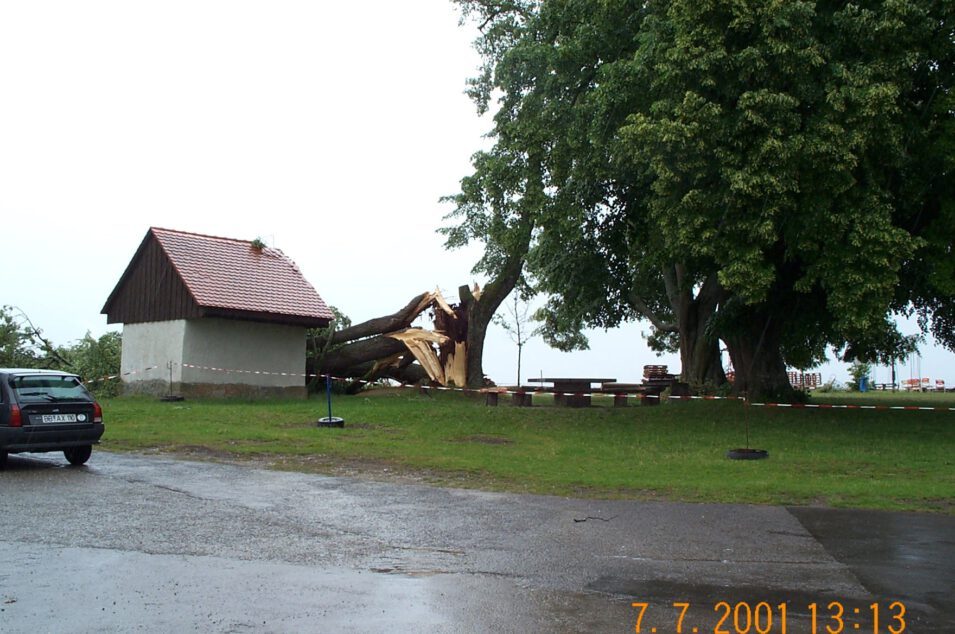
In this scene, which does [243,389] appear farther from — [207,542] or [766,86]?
[207,542]

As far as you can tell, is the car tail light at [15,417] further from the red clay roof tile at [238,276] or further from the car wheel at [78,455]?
the red clay roof tile at [238,276]

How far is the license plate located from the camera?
13.6 m

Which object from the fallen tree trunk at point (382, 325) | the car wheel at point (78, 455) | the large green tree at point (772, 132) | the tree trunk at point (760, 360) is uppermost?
the large green tree at point (772, 132)

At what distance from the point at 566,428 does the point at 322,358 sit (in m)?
12.2

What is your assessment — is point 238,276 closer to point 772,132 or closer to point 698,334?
point 698,334

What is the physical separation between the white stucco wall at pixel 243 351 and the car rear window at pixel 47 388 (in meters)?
11.8

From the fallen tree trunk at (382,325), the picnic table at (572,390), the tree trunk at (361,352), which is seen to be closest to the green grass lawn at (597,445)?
the picnic table at (572,390)

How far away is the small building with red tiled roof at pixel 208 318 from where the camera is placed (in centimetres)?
2634

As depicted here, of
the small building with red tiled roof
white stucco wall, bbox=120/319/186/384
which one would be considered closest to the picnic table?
the small building with red tiled roof

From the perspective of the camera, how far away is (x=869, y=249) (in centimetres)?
1708

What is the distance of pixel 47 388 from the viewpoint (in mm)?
14078

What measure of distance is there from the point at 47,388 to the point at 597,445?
945cm

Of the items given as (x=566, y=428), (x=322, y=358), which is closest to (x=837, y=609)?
(x=566, y=428)

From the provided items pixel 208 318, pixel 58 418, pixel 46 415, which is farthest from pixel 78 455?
pixel 208 318
